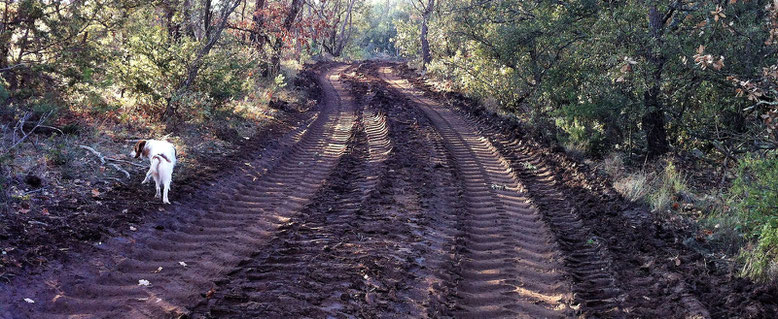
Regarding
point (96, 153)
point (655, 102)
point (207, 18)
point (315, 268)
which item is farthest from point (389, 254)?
point (207, 18)

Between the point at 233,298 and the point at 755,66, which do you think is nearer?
the point at 233,298

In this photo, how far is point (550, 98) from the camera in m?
13.6

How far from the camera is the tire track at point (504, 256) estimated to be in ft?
16.8

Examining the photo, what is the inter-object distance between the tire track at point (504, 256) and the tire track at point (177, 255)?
2.42 meters

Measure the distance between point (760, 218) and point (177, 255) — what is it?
6.28 metres

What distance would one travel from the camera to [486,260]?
20.0ft

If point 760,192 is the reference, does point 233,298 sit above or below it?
below

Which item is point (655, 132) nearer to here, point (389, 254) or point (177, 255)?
point (389, 254)

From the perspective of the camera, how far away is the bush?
17.6ft

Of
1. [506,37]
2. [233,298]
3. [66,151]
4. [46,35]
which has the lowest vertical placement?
[233,298]

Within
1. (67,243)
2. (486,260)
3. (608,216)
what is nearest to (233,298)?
(67,243)

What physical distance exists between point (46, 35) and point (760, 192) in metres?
11.0

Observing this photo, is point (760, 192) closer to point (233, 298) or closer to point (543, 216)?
point (543, 216)

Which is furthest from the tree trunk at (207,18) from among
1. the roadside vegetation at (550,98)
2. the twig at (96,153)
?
the twig at (96,153)
